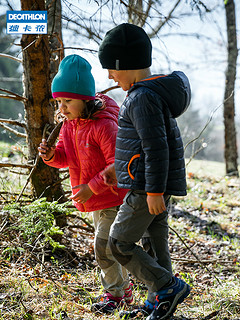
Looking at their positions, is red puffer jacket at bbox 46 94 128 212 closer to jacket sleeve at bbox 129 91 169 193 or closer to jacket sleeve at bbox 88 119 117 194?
jacket sleeve at bbox 88 119 117 194

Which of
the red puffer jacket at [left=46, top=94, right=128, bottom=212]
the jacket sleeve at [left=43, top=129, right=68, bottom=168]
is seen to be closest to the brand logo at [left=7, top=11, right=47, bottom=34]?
the red puffer jacket at [left=46, top=94, right=128, bottom=212]

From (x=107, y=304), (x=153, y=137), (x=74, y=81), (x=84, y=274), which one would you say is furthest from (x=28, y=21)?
(x=107, y=304)

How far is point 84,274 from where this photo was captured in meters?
3.08

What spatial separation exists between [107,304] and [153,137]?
4.34ft

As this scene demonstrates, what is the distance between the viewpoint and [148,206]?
78.7 inches

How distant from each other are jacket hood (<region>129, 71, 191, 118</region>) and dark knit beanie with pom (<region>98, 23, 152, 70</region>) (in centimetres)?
14

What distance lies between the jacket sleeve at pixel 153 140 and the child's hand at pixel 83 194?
0.56 m

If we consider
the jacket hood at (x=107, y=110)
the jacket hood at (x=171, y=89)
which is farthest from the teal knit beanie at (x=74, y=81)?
the jacket hood at (x=171, y=89)

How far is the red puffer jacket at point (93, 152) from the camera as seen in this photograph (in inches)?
93.1

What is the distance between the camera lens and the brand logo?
3.02 metres

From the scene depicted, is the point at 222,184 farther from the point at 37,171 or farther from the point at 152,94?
the point at 152,94

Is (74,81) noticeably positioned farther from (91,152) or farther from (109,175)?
(109,175)

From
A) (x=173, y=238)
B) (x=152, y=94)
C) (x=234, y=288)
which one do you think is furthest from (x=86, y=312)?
(x=173, y=238)

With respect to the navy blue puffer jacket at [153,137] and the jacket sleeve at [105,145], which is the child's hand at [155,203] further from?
the jacket sleeve at [105,145]
